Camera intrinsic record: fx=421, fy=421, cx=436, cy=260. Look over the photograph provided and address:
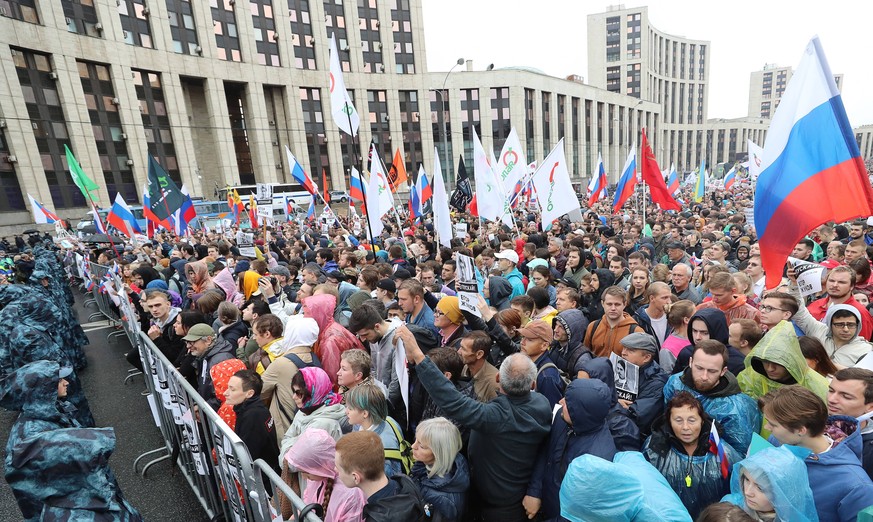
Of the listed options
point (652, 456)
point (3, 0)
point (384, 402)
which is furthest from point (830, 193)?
point (3, 0)

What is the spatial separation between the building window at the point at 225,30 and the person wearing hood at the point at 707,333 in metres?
44.9

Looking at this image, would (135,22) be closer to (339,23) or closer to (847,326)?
(339,23)

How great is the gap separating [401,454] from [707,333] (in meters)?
2.56

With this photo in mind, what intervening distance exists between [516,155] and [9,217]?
1399 inches

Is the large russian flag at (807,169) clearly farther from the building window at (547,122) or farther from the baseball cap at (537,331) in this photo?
the building window at (547,122)

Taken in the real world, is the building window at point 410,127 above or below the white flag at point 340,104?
above

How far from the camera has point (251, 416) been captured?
3.11 m

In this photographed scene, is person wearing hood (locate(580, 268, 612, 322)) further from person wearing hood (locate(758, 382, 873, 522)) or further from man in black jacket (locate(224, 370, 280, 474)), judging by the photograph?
man in black jacket (locate(224, 370, 280, 474))

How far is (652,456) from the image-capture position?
241cm

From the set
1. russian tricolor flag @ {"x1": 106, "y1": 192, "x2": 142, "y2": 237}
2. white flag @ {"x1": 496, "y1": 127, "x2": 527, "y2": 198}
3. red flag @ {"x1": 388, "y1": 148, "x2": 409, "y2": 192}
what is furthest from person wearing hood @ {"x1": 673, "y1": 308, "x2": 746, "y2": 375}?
russian tricolor flag @ {"x1": 106, "y1": 192, "x2": 142, "y2": 237}

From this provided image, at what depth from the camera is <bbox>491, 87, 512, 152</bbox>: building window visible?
2007 inches

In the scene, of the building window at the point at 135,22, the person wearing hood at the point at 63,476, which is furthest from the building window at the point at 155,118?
the person wearing hood at the point at 63,476

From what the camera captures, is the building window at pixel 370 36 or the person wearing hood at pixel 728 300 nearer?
the person wearing hood at pixel 728 300

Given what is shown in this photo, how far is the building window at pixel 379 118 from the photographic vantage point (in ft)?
153
